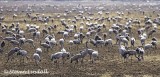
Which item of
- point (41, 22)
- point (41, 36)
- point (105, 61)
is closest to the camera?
point (105, 61)

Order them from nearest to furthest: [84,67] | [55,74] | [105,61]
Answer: [55,74], [84,67], [105,61]

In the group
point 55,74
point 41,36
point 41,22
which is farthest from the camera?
point 41,22

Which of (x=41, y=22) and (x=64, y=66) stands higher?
(x=64, y=66)

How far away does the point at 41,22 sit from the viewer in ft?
140

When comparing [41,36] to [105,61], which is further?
[41,36]

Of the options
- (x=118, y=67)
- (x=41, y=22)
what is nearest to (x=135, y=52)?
(x=118, y=67)

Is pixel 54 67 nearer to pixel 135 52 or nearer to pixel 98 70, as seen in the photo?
pixel 98 70

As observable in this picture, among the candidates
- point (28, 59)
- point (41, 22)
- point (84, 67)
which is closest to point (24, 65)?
point (28, 59)

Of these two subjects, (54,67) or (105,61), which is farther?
(105,61)

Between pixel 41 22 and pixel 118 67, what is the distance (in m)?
23.9

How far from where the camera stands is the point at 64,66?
20469mm

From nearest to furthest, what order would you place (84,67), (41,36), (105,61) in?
(84,67) < (105,61) < (41,36)

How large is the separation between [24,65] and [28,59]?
1600 mm

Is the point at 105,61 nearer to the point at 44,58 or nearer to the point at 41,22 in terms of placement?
the point at 44,58
